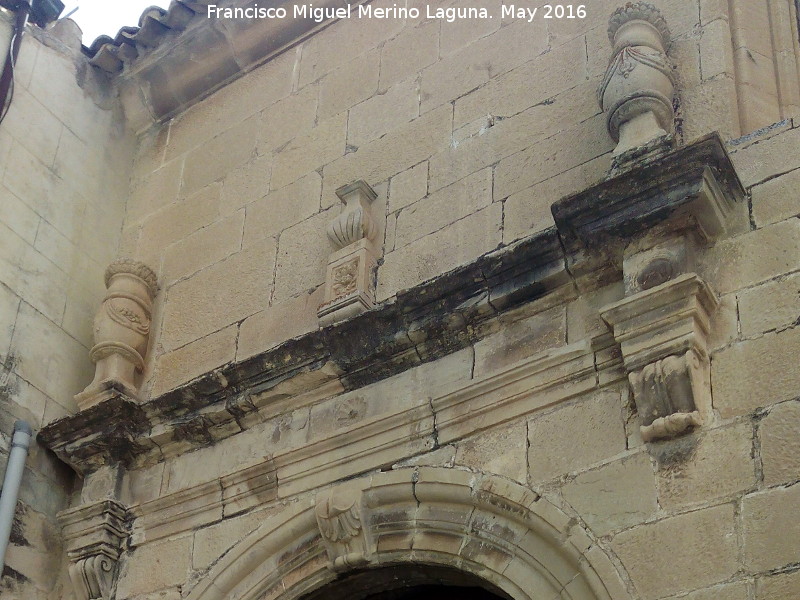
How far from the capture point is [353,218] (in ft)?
22.0

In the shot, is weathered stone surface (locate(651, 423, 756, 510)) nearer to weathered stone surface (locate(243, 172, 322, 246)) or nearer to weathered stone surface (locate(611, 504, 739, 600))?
weathered stone surface (locate(611, 504, 739, 600))

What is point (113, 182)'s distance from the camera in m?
8.27

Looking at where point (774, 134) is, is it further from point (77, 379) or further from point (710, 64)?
point (77, 379)

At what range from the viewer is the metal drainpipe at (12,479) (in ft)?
21.0

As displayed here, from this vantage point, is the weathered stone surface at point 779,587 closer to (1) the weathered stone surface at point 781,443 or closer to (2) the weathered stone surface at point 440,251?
(1) the weathered stone surface at point 781,443

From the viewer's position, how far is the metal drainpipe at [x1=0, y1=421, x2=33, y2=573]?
21.0 ft

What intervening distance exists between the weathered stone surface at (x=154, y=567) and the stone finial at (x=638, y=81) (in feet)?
8.33

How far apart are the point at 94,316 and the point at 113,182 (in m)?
1.01

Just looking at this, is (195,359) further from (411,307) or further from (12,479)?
(411,307)

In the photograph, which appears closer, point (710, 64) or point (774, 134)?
point (774, 134)

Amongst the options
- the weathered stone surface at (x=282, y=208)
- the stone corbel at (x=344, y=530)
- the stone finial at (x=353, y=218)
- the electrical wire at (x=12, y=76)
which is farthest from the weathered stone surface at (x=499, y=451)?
the electrical wire at (x=12, y=76)

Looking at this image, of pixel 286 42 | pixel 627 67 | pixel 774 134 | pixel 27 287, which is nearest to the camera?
pixel 774 134

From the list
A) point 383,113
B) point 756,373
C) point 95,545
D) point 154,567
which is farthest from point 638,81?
point 95,545

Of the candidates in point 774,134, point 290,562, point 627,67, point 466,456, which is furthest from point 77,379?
point 774,134
